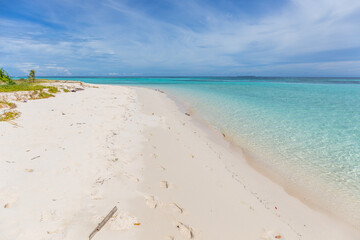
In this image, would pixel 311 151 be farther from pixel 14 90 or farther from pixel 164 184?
pixel 14 90

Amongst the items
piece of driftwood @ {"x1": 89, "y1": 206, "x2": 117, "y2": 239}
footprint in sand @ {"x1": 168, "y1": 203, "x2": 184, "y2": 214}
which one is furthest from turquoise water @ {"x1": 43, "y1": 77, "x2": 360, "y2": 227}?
piece of driftwood @ {"x1": 89, "y1": 206, "x2": 117, "y2": 239}

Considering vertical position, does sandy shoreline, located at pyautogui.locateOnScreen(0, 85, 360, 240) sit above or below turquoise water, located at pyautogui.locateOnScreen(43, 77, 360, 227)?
above

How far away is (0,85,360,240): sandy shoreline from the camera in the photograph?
114 inches

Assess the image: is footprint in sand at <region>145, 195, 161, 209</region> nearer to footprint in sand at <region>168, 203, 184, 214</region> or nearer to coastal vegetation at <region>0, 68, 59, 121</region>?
footprint in sand at <region>168, 203, 184, 214</region>

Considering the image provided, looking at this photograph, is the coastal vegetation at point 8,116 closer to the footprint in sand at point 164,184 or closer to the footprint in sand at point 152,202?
the footprint in sand at point 164,184

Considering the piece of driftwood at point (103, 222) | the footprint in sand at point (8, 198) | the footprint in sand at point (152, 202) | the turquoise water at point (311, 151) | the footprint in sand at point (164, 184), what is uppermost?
the footprint in sand at point (8, 198)

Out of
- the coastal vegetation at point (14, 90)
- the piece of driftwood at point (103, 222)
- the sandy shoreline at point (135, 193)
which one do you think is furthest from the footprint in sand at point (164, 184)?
the coastal vegetation at point (14, 90)

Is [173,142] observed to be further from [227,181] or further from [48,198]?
[48,198]

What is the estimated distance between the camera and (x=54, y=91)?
17859 millimetres

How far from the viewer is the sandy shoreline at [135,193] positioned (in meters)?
2.91

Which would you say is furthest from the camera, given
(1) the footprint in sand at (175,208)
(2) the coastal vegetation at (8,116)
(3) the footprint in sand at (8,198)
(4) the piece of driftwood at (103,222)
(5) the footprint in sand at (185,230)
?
(2) the coastal vegetation at (8,116)

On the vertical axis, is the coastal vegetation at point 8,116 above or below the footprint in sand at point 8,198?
above

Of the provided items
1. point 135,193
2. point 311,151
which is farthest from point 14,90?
point 311,151

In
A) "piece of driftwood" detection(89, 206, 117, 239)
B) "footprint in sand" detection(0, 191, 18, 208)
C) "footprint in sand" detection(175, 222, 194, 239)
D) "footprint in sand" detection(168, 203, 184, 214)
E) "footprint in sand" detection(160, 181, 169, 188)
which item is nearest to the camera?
"piece of driftwood" detection(89, 206, 117, 239)
